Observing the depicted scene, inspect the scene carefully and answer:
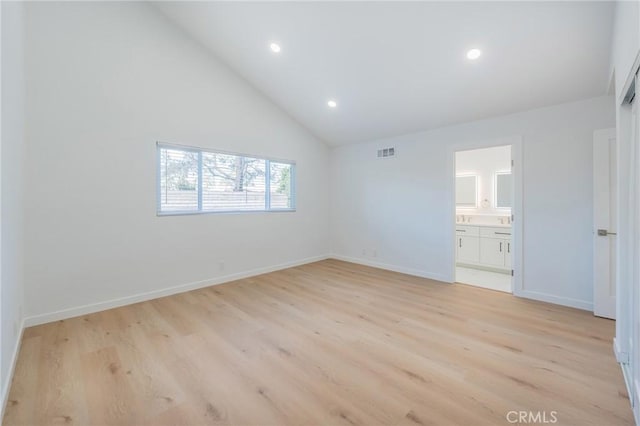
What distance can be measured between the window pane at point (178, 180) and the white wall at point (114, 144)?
166 mm

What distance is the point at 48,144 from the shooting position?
111 inches

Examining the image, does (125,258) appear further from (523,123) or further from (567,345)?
(523,123)

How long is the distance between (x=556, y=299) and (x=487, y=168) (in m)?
3.05

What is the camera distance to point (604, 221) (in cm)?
285

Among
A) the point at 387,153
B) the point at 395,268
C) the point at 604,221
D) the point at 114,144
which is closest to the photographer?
the point at 604,221

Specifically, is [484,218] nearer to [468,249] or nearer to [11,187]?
[468,249]

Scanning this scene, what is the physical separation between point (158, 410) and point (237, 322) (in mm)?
1245

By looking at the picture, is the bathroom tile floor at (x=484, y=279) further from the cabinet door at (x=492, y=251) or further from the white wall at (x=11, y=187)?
the white wall at (x=11, y=187)

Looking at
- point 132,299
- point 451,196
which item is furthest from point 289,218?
point 451,196

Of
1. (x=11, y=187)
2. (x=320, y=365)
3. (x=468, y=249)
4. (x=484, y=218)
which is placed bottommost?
(x=320, y=365)

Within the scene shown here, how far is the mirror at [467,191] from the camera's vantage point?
5.73 metres

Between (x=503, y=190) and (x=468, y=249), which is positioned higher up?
(x=503, y=190)

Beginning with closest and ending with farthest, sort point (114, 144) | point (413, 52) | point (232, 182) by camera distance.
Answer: point (413, 52) → point (114, 144) → point (232, 182)

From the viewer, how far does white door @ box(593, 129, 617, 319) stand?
9.21 feet
